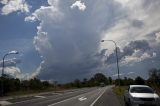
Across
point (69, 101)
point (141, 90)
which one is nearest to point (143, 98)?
point (141, 90)

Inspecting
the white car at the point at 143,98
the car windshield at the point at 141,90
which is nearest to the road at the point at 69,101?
the car windshield at the point at 141,90

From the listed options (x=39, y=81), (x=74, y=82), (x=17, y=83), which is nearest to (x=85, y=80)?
(x=74, y=82)

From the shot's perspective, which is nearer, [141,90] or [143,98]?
[143,98]

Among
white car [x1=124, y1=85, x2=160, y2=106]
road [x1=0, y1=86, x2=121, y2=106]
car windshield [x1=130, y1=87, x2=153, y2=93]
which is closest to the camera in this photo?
white car [x1=124, y1=85, x2=160, y2=106]

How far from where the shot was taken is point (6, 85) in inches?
2945

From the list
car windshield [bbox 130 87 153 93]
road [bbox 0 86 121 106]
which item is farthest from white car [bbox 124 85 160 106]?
road [bbox 0 86 121 106]

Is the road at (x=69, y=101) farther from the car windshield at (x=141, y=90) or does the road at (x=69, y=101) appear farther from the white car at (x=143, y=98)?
the white car at (x=143, y=98)

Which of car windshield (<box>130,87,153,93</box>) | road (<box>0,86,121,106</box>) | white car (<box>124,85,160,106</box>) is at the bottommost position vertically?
road (<box>0,86,121,106</box>)

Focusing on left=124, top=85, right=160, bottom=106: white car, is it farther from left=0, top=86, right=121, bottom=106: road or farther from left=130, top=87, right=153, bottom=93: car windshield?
left=0, top=86, right=121, bottom=106: road

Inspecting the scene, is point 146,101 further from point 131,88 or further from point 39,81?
point 39,81

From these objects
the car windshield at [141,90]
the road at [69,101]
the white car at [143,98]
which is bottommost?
the road at [69,101]

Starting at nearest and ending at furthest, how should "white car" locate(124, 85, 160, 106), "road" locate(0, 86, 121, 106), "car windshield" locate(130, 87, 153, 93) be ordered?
"white car" locate(124, 85, 160, 106) < "car windshield" locate(130, 87, 153, 93) < "road" locate(0, 86, 121, 106)

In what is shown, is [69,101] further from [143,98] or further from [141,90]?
[143,98]

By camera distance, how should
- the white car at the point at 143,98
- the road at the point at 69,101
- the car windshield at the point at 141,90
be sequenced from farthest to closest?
the road at the point at 69,101, the car windshield at the point at 141,90, the white car at the point at 143,98
